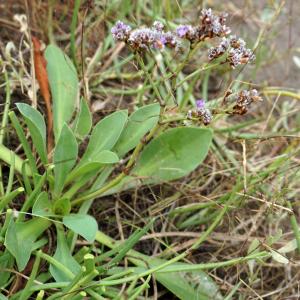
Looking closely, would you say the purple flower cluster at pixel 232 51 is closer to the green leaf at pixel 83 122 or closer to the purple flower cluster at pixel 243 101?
the purple flower cluster at pixel 243 101

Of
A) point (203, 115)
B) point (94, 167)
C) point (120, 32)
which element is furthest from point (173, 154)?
point (120, 32)

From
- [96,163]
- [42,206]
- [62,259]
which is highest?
[96,163]

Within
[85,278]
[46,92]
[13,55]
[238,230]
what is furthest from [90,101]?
[85,278]

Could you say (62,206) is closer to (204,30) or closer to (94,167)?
(94,167)

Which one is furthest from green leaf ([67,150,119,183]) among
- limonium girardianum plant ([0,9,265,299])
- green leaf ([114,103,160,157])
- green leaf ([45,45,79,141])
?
green leaf ([45,45,79,141])

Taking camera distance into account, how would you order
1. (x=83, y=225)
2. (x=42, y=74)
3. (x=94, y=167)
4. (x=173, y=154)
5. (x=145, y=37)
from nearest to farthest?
1. (x=145, y=37)
2. (x=83, y=225)
3. (x=94, y=167)
4. (x=173, y=154)
5. (x=42, y=74)

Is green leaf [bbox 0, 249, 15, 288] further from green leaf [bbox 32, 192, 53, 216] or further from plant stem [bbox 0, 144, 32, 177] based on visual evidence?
plant stem [bbox 0, 144, 32, 177]

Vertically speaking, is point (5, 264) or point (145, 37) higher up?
point (145, 37)

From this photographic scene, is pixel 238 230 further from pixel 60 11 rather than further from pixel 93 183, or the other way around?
pixel 60 11
